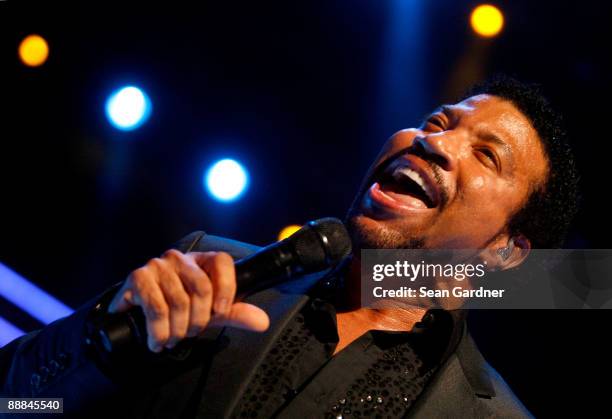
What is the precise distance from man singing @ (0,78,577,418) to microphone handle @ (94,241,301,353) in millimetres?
34

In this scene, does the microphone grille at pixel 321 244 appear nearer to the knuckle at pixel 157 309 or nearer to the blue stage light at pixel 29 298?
the knuckle at pixel 157 309

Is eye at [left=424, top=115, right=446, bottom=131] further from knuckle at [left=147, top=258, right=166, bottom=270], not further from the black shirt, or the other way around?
knuckle at [left=147, top=258, right=166, bottom=270]

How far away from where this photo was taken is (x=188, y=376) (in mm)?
1526

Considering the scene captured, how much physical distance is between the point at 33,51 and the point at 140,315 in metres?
3.27

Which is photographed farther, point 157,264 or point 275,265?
point 275,265

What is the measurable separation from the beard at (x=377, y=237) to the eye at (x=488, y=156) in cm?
40

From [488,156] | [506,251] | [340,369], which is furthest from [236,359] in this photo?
[506,251]

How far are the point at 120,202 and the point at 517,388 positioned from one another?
283 centimetres

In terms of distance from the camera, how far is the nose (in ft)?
6.23

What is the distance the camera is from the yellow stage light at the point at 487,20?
3.40 metres

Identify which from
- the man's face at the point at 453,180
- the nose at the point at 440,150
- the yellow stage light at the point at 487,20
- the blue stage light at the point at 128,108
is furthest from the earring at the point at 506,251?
the blue stage light at the point at 128,108

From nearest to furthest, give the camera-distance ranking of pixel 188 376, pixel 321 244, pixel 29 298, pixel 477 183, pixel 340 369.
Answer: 1. pixel 321 244
2. pixel 188 376
3. pixel 340 369
4. pixel 477 183
5. pixel 29 298

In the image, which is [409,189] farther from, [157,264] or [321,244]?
[157,264]

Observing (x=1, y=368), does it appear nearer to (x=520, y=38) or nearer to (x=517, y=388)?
(x=517, y=388)
